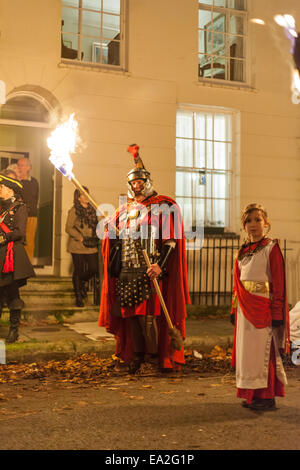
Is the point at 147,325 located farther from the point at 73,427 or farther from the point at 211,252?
the point at 211,252

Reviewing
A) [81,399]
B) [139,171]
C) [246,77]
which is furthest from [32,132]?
[81,399]

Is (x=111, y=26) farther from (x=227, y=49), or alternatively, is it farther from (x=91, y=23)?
(x=227, y=49)

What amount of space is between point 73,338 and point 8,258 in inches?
54.9

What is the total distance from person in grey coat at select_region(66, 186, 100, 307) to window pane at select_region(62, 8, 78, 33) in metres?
3.24

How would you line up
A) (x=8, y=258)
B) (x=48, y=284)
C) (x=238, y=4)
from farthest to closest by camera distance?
(x=238, y=4) → (x=48, y=284) → (x=8, y=258)

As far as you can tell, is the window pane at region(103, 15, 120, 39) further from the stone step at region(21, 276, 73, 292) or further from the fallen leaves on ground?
the fallen leaves on ground

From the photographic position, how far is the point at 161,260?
675cm

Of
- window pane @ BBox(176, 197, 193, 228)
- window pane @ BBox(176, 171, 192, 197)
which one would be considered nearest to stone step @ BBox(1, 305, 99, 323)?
window pane @ BBox(176, 197, 193, 228)

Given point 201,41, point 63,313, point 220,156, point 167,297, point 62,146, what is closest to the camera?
point 62,146

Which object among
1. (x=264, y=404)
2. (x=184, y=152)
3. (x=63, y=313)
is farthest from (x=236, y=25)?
(x=264, y=404)

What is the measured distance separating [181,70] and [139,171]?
5906 mm

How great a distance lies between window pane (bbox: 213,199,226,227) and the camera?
41.5 ft

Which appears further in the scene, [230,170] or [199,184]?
[230,170]

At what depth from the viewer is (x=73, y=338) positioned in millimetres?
8281
